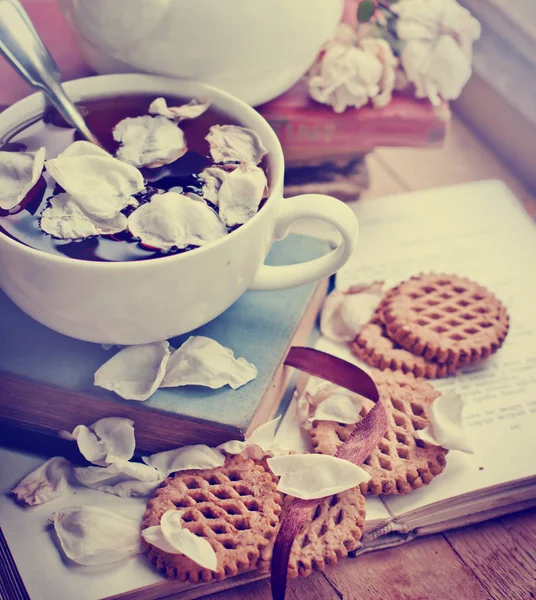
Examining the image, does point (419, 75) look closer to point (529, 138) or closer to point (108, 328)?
point (529, 138)

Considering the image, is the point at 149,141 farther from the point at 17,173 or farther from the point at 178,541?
the point at 178,541

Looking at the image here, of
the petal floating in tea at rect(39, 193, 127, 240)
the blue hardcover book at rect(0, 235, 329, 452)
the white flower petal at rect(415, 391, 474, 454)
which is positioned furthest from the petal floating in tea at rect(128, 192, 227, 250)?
the white flower petal at rect(415, 391, 474, 454)

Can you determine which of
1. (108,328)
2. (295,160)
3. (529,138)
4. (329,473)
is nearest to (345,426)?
(329,473)

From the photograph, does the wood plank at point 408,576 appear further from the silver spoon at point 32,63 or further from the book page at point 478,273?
the silver spoon at point 32,63

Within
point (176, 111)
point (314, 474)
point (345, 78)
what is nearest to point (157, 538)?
point (314, 474)

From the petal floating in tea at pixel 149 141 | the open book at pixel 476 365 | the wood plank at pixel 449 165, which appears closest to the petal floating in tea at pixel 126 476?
the open book at pixel 476 365
